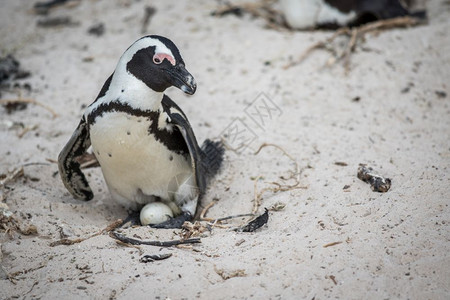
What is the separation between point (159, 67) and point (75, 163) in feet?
3.16

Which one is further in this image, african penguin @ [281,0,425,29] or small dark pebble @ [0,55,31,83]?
african penguin @ [281,0,425,29]

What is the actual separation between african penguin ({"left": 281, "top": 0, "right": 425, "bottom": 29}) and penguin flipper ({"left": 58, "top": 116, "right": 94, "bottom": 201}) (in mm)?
2973

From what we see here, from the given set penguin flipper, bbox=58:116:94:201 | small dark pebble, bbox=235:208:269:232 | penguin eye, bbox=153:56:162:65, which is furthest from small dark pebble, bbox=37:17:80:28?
small dark pebble, bbox=235:208:269:232

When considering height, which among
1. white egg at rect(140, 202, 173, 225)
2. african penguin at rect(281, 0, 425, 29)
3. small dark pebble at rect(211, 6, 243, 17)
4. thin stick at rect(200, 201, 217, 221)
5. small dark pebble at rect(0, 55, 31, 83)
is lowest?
thin stick at rect(200, 201, 217, 221)

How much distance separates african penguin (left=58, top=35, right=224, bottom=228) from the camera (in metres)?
3.07

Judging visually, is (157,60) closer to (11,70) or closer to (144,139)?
(144,139)

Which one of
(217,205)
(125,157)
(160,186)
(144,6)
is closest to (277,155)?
(217,205)

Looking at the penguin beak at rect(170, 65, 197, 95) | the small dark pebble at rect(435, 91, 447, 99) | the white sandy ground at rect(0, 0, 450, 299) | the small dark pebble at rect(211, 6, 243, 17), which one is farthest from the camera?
the small dark pebble at rect(211, 6, 243, 17)

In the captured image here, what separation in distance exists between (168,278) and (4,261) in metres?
0.85

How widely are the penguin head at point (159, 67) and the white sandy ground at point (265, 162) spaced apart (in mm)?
850

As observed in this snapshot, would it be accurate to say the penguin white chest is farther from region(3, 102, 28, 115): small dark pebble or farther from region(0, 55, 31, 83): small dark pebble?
region(0, 55, 31, 83): small dark pebble

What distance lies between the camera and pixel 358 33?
17.7 feet

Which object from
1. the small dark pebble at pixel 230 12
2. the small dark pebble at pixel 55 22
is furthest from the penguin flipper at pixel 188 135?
the small dark pebble at pixel 55 22

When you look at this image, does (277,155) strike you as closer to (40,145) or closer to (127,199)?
(127,199)
